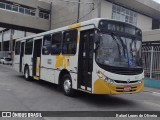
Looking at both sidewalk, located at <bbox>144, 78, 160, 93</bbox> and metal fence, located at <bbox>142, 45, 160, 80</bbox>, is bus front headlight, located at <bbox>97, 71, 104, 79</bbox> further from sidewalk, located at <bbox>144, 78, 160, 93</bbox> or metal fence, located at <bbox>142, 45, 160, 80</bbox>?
metal fence, located at <bbox>142, 45, 160, 80</bbox>

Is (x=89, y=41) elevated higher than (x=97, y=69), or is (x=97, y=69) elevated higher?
(x=89, y=41)

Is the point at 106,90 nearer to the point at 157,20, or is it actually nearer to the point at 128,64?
the point at 128,64

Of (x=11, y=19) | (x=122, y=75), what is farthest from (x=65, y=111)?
(x=11, y=19)

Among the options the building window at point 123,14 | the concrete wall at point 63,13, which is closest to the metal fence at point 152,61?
the building window at point 123,14

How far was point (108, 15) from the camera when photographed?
31250 millimetres

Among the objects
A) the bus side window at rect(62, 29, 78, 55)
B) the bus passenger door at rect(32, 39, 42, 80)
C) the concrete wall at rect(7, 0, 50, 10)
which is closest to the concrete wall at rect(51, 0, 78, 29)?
the concrete wall at rect(7, 0, 50, 10)

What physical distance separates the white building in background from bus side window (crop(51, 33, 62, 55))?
54.1ft

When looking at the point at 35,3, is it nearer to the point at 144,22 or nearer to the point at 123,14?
the point at 123,14

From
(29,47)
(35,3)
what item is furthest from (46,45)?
(35,3)

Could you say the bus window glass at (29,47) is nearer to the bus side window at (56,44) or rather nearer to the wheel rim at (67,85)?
the bus side window at (56,44)

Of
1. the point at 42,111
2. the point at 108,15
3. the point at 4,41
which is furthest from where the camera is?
the point at 4,41

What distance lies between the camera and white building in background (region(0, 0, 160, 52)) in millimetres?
30328

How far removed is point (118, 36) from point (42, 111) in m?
3.99

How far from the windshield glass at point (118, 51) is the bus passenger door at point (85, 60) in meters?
0.47
